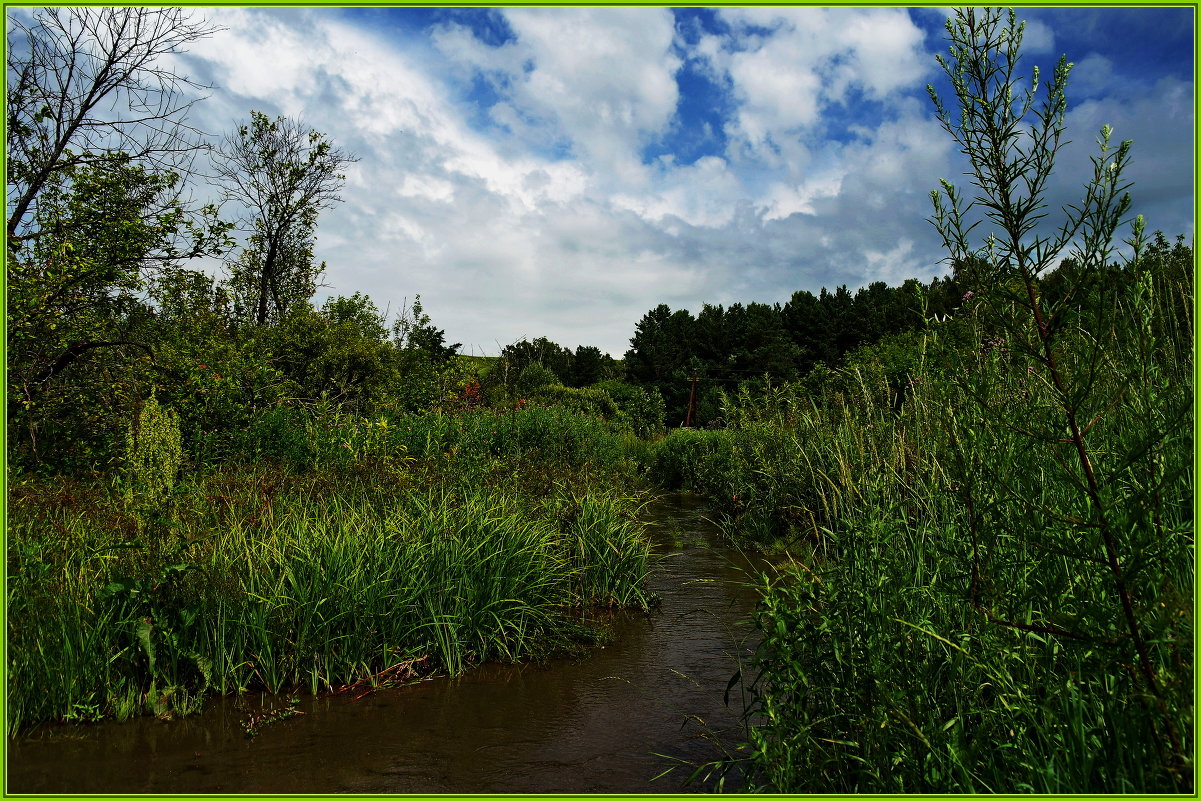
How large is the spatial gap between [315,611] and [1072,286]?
391cm

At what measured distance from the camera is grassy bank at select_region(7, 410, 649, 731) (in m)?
3.59

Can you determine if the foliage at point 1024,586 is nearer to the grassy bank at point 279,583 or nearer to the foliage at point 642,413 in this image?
the grassy bank at point 279,583

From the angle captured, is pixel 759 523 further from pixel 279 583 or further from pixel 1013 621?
pixel 1013 621

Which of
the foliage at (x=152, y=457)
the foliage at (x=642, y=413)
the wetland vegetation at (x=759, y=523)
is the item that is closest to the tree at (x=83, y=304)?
the wetland vegetation at (x=759, y=523)

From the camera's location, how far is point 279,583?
4.02 m

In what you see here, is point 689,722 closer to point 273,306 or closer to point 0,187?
point 0,187

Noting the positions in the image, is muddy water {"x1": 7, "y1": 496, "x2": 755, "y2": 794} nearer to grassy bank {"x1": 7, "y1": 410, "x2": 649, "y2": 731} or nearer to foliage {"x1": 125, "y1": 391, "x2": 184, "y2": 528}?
grassy bank {"x1": 7, "y1": 410, "x2": 649, "y2": 731}

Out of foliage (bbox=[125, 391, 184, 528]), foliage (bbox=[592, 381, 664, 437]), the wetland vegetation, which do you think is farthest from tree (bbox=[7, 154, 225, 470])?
foliage (bbox=[592, 381, 664, 437])

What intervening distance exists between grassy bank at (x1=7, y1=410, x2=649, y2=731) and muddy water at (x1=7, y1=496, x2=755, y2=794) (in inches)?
8.3

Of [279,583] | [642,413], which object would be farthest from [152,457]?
[642,413]

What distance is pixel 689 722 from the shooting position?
11.8 feet

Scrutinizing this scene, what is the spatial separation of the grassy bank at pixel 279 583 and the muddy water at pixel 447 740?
21cm

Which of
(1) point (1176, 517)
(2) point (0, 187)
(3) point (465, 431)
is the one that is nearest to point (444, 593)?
(2) point (0, 187)

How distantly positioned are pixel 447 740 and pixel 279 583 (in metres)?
1.42
